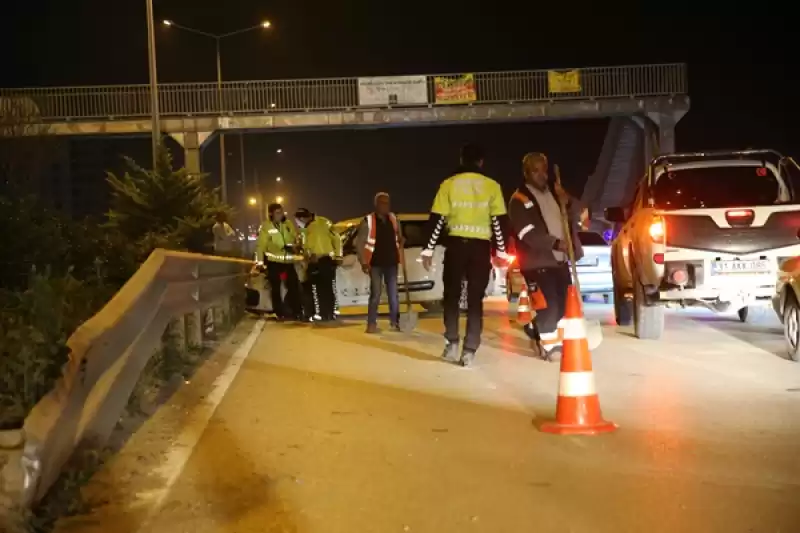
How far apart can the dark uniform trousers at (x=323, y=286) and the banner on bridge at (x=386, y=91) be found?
21.8 meters

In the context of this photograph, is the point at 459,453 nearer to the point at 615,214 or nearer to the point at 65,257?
the point at 65,257

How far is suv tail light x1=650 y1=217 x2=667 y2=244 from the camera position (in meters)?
10.3

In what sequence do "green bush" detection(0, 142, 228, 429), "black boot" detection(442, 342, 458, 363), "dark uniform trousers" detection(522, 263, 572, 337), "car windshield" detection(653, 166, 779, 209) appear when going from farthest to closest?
"car windshield" detection(653, 166, 779, 209) < "black boot" detection(442, 342, 458, 363) < "dark uniform trousers" detection(522, 263, 572, 337) < "green bush" detection(0, 142, 228, 429)

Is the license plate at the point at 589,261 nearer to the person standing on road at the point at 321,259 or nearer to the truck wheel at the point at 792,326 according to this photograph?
the person standing on road at the point at 321,259

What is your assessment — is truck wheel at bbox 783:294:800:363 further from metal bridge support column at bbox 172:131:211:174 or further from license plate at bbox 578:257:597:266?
metal bridge support column at bbox 172:131:211:174

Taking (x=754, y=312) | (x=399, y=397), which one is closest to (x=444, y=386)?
(x=399, y=397)

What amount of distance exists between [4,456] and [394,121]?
32.1 m

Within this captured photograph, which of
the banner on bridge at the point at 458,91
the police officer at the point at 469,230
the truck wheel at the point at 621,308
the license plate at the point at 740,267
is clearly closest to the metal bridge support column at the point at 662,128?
the banner on bridge at the point at 458,91

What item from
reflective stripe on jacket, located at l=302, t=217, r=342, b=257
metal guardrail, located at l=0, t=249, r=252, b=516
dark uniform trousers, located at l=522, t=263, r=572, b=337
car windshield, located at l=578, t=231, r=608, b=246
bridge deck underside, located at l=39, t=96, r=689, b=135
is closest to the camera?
metal guardrail, located at l=0, t=249, r=252, b=516

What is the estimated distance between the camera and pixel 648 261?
1041 centimetres

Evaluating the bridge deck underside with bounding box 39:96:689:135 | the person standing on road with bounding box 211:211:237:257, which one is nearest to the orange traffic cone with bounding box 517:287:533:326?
the person standing on road with bounding box 211:211:237:257

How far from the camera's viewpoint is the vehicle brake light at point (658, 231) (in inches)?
405

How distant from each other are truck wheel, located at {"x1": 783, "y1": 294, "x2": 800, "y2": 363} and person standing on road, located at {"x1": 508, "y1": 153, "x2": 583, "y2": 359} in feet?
6.56

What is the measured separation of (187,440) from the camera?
6.35 meters
